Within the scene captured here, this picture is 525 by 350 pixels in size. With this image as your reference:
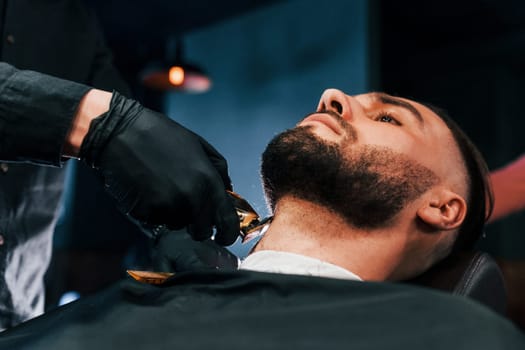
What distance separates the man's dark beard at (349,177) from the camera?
1.31 meters

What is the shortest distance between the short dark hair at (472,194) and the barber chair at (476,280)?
18cm

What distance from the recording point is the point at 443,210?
1.42m

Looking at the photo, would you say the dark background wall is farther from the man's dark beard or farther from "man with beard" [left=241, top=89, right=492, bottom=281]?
the man's dark beard

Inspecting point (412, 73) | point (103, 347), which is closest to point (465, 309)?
point (103, 347)

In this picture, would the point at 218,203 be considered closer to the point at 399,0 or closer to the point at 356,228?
the point at 356,228

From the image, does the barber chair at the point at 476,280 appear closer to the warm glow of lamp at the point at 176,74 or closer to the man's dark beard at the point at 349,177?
the man's dark beard at the point at 349,177

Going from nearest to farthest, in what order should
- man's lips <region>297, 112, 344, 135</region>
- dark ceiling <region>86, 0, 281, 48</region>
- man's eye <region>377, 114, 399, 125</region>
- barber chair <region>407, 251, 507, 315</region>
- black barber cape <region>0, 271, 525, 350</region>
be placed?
black barber cape <region>0, 271, 525, 350</region> < barber chair <region>407, 251, 507, 315</region> < man's lips <region>297, 112, 344, 135</region> < man's eye <region>377, 114, 399, 125</region> < dark ceiling <region>86, 0, 281, 48</region>

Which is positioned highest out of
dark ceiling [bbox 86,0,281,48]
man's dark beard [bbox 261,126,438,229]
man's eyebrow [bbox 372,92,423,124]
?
dark ceiling [bbox 86,0,281,48]

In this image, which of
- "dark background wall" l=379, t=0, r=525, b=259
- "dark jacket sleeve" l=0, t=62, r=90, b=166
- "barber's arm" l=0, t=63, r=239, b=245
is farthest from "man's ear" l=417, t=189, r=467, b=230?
"dark background wall" l=379, t=0, r=525, b=259

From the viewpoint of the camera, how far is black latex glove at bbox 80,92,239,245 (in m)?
1.09

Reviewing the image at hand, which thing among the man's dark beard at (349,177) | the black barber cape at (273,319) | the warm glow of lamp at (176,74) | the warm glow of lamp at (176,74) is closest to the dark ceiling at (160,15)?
the warm glow of lamp at (176,74)

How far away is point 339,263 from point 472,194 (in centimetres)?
45

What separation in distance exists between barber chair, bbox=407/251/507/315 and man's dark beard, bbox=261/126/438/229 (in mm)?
179

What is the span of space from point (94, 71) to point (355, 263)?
1.08 meters
